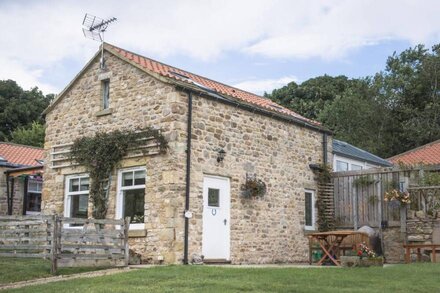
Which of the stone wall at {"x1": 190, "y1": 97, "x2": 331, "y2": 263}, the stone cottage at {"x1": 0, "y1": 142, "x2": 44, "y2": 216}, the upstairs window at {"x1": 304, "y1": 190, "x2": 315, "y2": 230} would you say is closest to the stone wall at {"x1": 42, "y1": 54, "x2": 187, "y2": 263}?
→ the stone wall at {"x1": 190, "y1": 97, "x2": 331, "y2": 263}

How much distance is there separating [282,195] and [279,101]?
2877cm

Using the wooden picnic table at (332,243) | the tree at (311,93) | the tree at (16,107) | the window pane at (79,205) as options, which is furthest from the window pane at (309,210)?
the tree at (16,107)

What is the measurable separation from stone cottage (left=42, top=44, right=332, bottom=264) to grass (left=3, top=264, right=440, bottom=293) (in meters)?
2.88

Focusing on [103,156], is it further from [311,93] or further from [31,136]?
[311,93]

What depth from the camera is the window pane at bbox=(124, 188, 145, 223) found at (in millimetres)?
15258

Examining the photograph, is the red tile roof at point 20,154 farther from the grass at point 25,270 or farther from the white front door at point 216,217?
the white front door at point 216,217

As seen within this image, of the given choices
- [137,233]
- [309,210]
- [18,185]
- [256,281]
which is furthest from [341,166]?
[18,185]

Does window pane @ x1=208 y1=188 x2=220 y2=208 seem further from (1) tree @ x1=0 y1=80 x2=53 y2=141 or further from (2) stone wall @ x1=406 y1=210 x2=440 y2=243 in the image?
(1) tree @ x1=0 y1=80 x2=53 y2=141

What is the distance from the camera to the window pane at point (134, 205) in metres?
15.3

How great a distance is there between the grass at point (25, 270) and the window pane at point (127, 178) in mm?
3042

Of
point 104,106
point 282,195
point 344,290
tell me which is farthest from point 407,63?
point 344,290

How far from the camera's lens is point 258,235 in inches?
666

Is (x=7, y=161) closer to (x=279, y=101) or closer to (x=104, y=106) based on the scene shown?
(x=104, y=106)

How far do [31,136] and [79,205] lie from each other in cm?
2627
